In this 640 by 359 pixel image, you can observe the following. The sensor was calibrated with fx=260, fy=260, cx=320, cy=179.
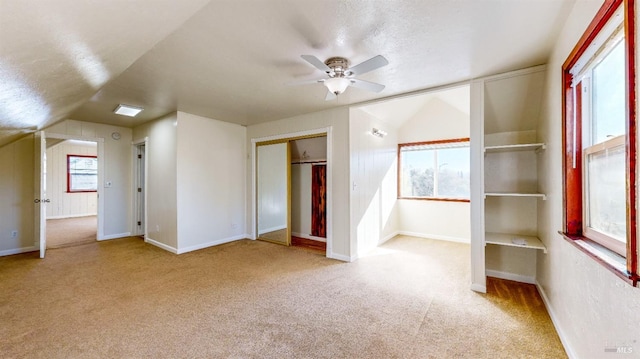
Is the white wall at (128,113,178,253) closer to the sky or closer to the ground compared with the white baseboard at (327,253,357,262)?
closer to the sky

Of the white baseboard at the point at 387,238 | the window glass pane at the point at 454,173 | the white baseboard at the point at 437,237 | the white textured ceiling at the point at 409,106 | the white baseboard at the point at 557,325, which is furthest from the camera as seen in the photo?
the window glass pane at the point at 454,173

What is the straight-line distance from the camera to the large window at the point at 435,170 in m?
5.18

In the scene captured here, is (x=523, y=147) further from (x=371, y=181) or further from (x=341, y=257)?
(x=341, y=257)

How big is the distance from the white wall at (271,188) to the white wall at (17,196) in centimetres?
386

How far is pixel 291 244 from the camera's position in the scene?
4.93 metres

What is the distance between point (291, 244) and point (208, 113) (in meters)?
2.76

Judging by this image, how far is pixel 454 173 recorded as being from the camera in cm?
528

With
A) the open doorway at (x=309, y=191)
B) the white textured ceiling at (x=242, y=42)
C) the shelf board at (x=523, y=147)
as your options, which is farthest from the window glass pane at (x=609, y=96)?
the open doorway at (x=309, y=191)

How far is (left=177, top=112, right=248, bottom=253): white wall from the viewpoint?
436cm

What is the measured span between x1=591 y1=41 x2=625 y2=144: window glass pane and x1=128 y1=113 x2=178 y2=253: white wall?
493 cm

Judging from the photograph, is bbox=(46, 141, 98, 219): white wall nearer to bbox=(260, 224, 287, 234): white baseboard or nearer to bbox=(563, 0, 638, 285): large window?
bbox=(260, 224, 287, 234): white baseboard

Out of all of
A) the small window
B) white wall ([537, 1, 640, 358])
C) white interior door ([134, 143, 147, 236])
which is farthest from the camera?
the small window

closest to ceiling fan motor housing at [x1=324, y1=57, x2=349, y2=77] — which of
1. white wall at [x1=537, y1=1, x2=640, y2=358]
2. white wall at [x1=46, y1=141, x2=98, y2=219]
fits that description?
white wall at [x1=537, y1=1, x2=640, y2=358]

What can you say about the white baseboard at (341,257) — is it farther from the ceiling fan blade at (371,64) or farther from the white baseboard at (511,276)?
the ceiling fan blade at (371,64)
